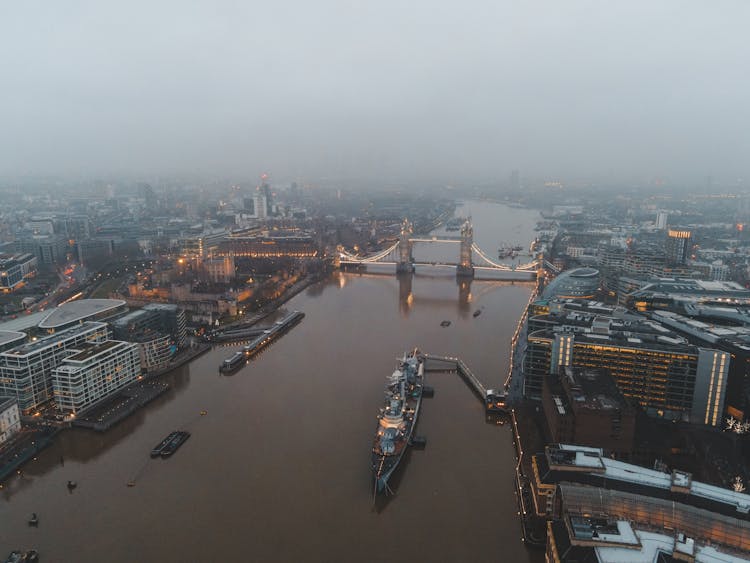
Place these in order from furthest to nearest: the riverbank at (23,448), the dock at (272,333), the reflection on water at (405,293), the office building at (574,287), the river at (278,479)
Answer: the reflection on water at (405,293), the office building at (574,287), the dock at (272,333), the riverbank at (23,448), the river at (278,479)

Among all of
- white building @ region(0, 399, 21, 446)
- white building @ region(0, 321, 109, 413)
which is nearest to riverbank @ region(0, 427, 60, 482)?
white building @ region(0, 399, 21, 446)

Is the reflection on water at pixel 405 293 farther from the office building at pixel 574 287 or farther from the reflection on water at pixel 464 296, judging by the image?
the office building at pixel 574 287

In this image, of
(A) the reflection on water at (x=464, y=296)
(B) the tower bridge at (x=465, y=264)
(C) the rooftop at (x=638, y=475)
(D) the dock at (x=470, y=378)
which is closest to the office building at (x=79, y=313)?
(D) the dock at (x=470, y=378)

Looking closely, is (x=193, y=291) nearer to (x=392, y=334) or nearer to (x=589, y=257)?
(x=392, y=334)

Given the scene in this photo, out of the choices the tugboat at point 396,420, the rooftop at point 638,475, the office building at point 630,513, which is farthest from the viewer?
the tugboat at point 396,420

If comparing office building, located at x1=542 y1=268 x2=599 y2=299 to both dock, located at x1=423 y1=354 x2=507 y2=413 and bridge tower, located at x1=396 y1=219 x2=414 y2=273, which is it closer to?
dock, located at x1=423 y1=354 x2=507 y2=413

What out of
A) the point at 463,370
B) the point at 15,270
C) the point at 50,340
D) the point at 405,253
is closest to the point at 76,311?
the point at 50,340
